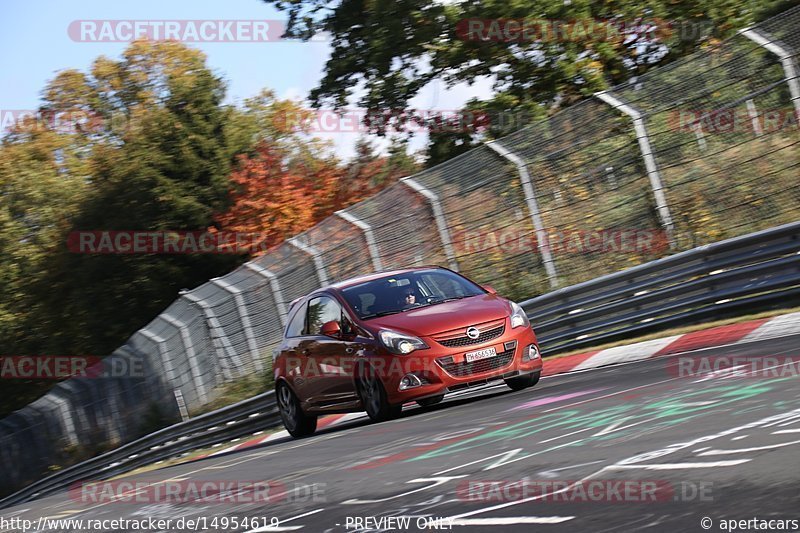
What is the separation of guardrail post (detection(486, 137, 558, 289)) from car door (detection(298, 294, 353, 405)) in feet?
12.4

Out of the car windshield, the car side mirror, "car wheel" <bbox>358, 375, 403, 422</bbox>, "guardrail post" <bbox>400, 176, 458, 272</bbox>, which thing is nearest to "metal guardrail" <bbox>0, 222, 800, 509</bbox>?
the car windshield

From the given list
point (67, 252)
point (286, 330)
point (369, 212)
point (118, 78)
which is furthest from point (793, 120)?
point (118, 78)

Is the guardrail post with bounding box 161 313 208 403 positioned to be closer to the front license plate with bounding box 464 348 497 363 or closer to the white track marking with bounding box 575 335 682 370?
the white track marking with bounding box 575 335 682 370

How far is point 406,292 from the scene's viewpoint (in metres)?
12.9

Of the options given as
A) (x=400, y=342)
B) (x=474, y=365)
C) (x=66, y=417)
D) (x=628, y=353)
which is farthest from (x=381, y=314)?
(x=66, y=417)

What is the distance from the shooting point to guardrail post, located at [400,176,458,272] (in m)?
17.3

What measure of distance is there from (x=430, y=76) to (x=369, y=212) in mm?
11401

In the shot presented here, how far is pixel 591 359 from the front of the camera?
13688 mm

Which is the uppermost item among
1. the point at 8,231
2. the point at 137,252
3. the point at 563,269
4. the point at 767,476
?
the point at 8,231

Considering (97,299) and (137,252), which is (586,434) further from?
(97,299)

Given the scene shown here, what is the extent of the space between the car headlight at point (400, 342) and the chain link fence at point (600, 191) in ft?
15.1

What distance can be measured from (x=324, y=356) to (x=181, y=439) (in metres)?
8.94

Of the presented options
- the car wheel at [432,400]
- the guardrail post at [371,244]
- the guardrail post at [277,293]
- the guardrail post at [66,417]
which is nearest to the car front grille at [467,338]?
the car wheel at [432,400]

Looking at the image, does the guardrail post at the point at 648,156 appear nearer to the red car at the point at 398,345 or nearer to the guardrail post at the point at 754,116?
the guardrail post at the point at 754,116
